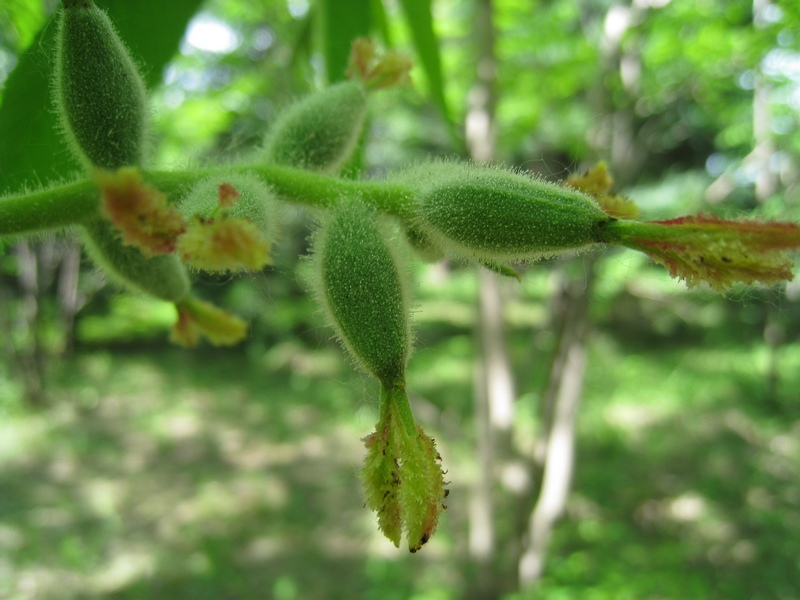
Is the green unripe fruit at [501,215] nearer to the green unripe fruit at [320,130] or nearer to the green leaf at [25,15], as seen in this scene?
the green unripe fruit at [320,130]

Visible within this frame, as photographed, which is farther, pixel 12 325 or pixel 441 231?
pixel 12 325

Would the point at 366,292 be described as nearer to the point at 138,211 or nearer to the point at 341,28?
the point at 138,211

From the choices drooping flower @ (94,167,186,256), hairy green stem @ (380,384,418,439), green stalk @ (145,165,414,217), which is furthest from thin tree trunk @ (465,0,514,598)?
drooping flower @ (94,167,186,256)

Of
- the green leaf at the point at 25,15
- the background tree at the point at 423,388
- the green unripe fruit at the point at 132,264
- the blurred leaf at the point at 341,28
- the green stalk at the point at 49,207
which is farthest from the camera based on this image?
the background tree at the point at 423,388

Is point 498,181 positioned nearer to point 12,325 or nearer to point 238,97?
point 238,97

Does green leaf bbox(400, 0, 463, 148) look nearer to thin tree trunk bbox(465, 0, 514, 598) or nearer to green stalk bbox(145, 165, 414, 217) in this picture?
green stalk bbox(145, 165, 414, 217)

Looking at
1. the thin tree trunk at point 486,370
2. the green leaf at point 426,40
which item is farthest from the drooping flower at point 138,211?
the thin tree trunk at point 486,370

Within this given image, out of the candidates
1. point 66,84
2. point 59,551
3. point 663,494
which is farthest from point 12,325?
point 66,84
